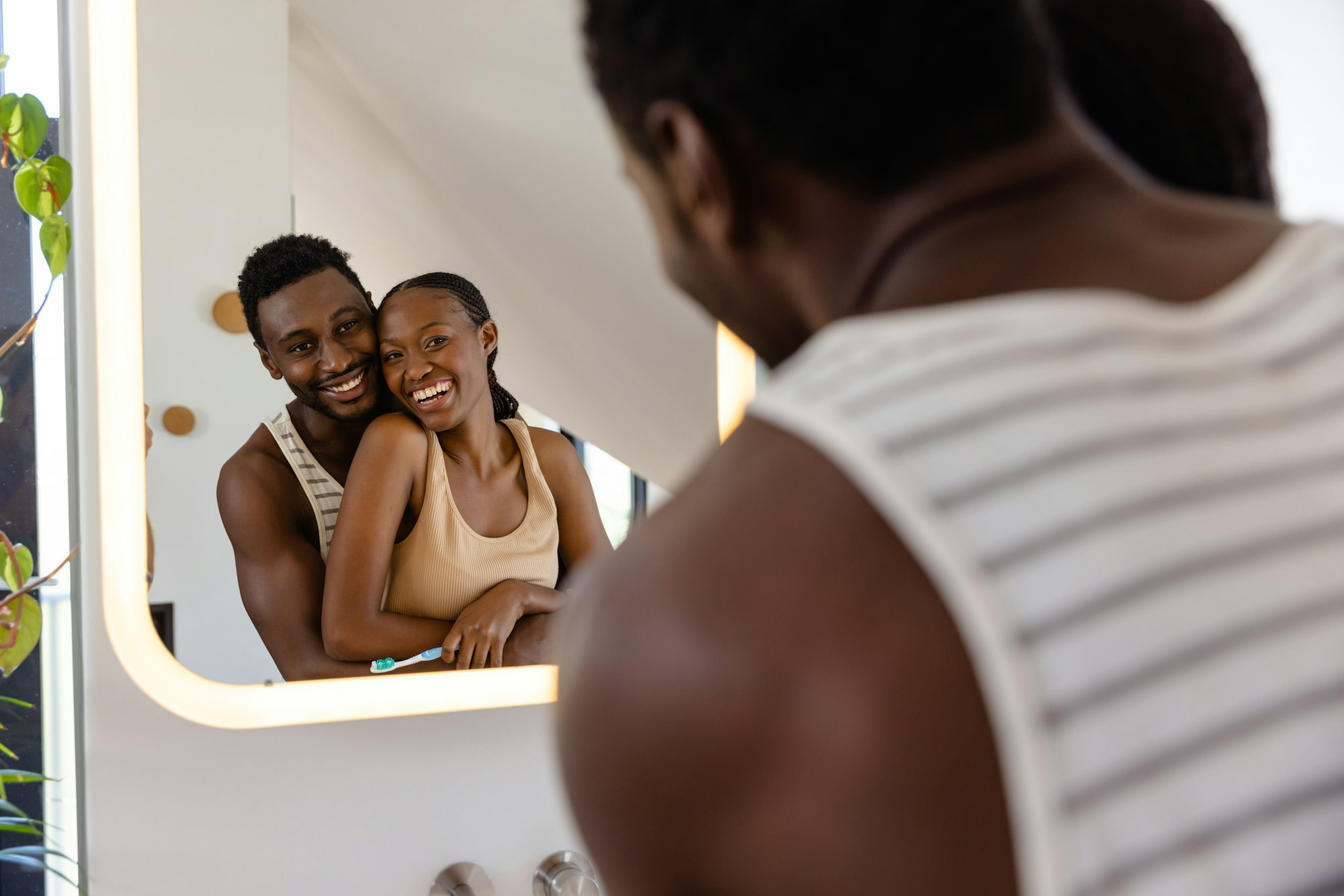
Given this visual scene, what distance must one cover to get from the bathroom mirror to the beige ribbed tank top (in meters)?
0.04

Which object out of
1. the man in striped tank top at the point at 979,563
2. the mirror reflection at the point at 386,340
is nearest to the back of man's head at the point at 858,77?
the man in striped tank top at the point at 979,563

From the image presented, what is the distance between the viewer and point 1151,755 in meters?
0.21

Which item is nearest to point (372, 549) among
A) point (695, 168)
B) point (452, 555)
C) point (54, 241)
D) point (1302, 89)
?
point (452, 555)

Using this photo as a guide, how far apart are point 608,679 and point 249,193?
0.62 meters

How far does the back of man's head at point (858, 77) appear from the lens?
24 centimetres

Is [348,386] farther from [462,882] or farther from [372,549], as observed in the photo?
[462,882]

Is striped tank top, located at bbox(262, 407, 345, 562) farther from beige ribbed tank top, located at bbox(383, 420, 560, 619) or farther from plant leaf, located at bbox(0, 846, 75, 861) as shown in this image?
plant leaf, located at bbox(0, 846, 75, 861)

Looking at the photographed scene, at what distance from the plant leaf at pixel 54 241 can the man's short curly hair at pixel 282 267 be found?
0.34 ft

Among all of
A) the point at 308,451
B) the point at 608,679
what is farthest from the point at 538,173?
the point at 608,679

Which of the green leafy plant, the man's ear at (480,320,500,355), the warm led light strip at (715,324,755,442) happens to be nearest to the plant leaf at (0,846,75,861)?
the green leafy plant

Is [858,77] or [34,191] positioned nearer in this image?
[858,77]

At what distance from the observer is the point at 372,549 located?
29.5 inches

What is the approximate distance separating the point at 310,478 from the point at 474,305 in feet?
0.56

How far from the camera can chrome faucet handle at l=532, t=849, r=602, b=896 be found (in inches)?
29.9
